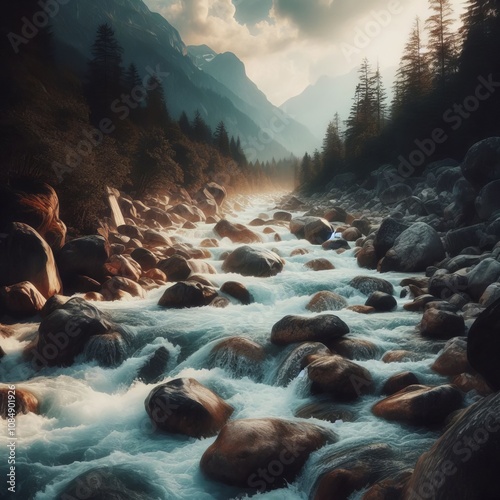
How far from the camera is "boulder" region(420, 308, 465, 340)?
10602mm

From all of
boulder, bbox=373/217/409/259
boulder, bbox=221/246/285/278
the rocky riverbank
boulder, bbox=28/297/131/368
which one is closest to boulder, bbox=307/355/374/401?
the rocky riverbank

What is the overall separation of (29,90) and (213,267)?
15723mm

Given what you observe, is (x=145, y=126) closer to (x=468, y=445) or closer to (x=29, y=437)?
(x=29, y=437)

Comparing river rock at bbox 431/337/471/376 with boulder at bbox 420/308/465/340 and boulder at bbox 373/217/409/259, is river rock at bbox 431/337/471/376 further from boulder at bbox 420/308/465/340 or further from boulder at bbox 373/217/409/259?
boulder at bbox 373/217/409/259

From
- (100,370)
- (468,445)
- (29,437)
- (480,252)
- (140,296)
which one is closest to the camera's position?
(468,445)

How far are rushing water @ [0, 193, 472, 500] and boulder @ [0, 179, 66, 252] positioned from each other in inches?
167

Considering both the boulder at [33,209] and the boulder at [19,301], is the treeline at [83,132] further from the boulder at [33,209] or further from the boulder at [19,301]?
the boulder at [19,301]

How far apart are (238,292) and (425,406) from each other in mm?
9411

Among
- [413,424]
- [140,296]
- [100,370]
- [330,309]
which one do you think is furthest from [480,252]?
[100,370]

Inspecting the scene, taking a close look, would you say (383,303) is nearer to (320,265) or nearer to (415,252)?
(415,252)

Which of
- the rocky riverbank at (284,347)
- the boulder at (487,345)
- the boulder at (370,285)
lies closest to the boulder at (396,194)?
the rocky riverbank at (284,347)

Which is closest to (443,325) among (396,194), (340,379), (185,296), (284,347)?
(340,379)

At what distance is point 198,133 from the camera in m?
73.5

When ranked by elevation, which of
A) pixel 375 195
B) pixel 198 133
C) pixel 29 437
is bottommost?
pixel 29 437
